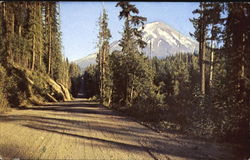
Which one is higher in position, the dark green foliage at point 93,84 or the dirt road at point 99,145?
the dark green foliage at point 93,84

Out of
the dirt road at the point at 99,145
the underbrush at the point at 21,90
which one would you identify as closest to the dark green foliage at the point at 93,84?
the underbrush at the point at 21,90

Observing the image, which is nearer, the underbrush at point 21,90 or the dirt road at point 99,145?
the dirt road at point 99,145

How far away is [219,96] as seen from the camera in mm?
8648

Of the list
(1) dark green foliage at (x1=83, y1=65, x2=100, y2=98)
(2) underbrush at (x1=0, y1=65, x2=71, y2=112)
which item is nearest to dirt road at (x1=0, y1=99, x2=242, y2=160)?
(2) underbrush at (x1=0, y1=65, x2=71, y2=112)

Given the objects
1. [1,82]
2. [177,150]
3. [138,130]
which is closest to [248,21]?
[177,150]

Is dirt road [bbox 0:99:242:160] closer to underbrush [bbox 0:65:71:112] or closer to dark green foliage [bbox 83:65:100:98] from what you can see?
underbrush [bbox 0:65:71:112]

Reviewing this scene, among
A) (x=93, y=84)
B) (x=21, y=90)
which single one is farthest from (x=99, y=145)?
(x=93, y=84)

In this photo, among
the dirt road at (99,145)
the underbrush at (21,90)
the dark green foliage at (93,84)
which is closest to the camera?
the dirt road at (99,145)

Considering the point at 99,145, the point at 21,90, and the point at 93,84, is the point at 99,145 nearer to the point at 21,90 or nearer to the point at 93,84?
the point at 21,90

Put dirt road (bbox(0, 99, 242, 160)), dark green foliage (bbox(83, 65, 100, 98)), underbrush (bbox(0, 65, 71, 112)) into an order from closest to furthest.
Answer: dirt road (bbox(0, 99, 242, 160)) < underbrush (bbox(0, 65, 71, 112)) < dark green foliage (bbox(83, 65, 100, 98))

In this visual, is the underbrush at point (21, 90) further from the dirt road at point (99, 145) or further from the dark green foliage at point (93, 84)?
the dark green foliage at point (93, 84)

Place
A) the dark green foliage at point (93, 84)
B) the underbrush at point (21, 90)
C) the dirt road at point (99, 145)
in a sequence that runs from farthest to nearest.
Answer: the dark green foliage at point (93, 84)
the underbrush at point (21, 90)
the dirt road at point (99, 145)

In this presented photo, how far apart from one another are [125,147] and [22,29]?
36.3 meters

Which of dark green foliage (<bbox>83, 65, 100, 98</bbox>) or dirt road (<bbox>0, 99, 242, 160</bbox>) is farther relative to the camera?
dark green foliage (<bbox>83, 65, 100, 98</bbox>)
